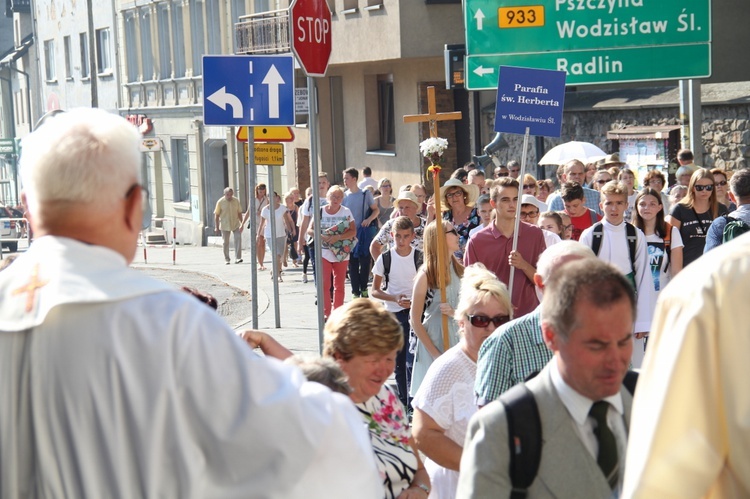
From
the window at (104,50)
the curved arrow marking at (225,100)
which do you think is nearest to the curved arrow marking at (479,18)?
the curved arrow marking at (225,100)

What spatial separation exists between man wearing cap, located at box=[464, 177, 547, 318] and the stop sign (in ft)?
6.60

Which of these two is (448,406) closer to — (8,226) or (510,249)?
(510,249)

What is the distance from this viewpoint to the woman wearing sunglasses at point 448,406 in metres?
5.46

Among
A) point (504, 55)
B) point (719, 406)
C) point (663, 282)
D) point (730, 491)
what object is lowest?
point (663, 282)

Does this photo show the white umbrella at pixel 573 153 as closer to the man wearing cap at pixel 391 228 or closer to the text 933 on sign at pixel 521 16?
the text 933 on sign at pixel 521 16

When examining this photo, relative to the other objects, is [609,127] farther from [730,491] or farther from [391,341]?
[730,491]

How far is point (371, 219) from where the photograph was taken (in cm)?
1816

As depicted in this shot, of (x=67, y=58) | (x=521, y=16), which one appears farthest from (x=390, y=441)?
(x=67, y=58)

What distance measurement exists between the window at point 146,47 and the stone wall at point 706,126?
24.6m

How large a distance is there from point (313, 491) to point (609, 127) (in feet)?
66.5

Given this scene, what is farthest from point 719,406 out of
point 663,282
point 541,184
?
point 541,184

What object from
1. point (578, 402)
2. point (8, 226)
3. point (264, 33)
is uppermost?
point (264, 33)

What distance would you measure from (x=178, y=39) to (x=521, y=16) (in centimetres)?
2618

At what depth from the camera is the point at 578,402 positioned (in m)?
3.27
